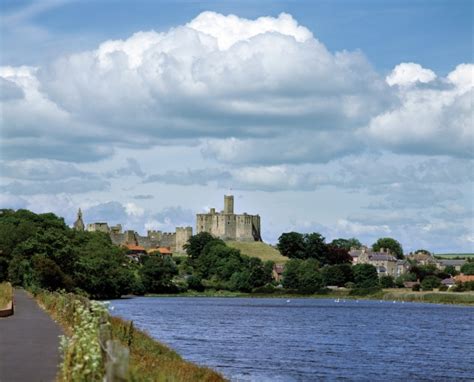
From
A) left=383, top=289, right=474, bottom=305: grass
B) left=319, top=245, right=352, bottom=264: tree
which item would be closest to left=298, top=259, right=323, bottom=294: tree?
left=383, top=289, right=474, bottom=305: grass

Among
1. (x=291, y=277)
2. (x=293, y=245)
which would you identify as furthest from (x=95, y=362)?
(x=293, y=245)

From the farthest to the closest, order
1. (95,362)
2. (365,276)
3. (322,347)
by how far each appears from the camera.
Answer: (365,276) < (322,347) < (95,362)

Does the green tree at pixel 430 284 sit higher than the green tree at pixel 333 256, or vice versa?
the green tree at pixel 333 256

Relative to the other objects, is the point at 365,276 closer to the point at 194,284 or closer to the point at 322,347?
the point at 194,284

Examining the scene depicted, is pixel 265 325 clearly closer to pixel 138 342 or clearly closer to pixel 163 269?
pixel 138 342

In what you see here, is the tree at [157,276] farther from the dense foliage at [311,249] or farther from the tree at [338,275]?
the dense foliage at [311,249]

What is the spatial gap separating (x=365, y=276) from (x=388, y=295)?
16.1m

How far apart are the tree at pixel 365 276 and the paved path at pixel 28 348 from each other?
128 meters

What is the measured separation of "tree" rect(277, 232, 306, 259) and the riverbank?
130ft

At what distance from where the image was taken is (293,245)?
19650cm

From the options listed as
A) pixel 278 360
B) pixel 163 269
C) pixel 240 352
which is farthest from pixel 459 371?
pixel 163 269

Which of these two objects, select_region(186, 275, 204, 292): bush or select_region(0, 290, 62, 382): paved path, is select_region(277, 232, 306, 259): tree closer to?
select_region(186, 275, 204, 292): bush

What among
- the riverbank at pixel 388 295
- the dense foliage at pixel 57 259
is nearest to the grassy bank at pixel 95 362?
the dense foliage at pixel 57 259

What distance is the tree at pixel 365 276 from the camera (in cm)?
15850
